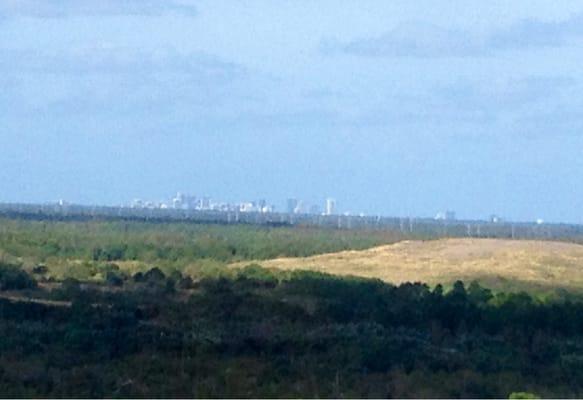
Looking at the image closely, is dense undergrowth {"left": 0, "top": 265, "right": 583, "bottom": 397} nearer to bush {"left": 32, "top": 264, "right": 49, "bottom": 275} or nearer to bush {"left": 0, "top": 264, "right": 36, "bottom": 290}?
bush {"left": 0, "top": 264, "right": 36, "bottom": 290}

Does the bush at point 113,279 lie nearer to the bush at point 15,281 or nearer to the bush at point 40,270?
the bush at point 15,281

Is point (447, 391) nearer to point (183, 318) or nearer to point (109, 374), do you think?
point (109, 374)

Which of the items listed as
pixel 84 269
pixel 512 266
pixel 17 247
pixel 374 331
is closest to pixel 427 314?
pixel 374 331

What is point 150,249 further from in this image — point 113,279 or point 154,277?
point 113,279

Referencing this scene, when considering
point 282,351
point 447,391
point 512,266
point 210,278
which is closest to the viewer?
point 447,391

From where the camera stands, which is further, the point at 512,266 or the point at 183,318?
the point at 512,266

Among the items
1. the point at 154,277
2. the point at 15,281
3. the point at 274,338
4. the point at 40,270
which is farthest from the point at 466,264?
the point at 274,338

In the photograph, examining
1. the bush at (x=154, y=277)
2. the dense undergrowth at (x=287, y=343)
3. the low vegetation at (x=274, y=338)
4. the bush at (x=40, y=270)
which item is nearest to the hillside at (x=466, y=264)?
the low vegetation at (x=274, y=338)
